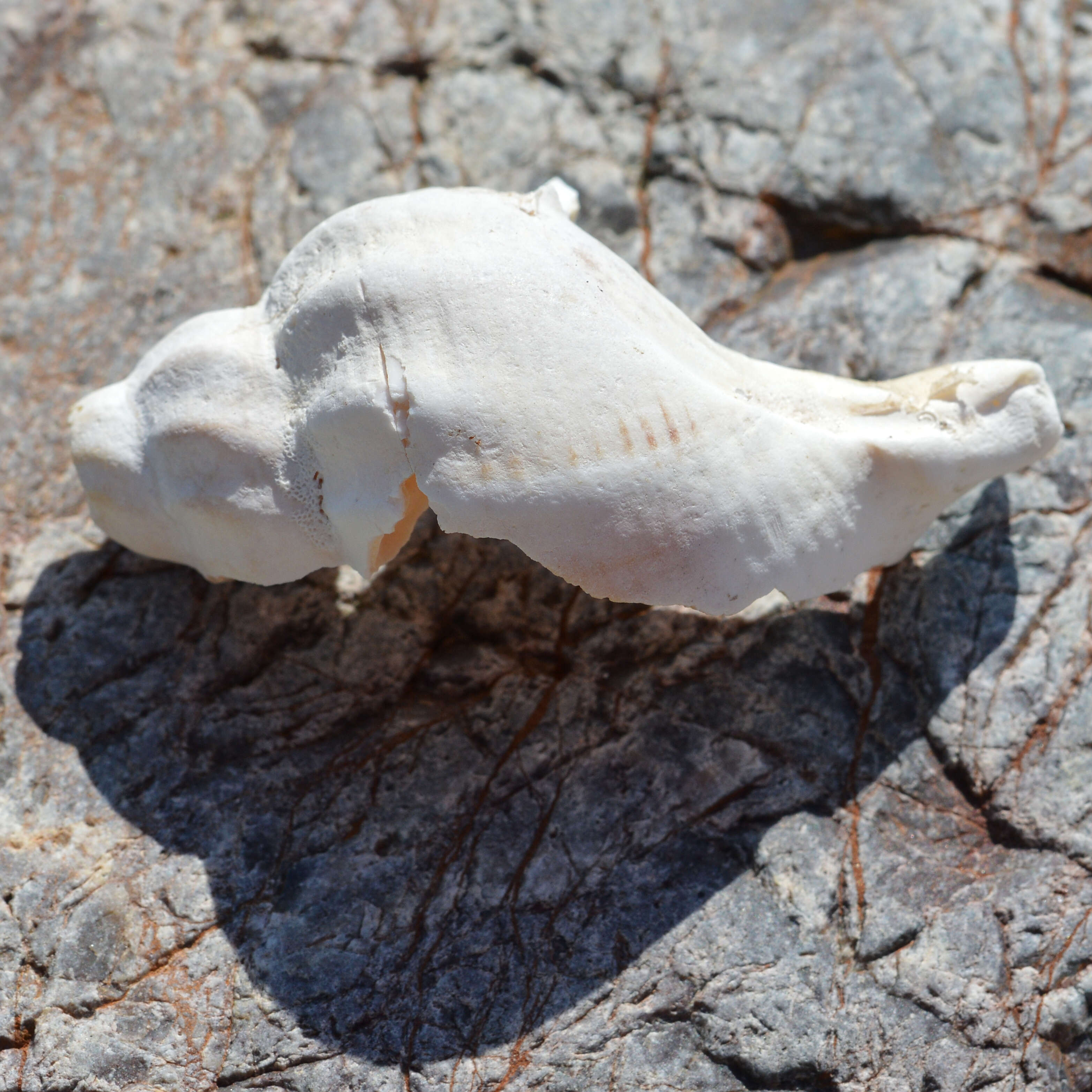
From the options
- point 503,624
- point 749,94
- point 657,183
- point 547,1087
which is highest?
point 749,94

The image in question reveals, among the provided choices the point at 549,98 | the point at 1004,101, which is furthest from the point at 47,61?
the point at 1004,101

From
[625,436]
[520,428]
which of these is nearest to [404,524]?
[520,428]

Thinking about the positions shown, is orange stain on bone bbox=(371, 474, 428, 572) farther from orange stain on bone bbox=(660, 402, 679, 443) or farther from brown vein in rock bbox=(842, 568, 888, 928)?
brown vein in rock bbox=(842, 568, 888, 928)

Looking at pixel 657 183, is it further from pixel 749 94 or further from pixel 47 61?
pixel 47 61

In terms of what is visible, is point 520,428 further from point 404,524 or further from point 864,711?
point 864,711

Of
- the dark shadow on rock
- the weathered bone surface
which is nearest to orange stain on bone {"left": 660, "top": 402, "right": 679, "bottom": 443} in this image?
the weathered bone surface

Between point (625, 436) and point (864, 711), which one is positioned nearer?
point (625, 436)

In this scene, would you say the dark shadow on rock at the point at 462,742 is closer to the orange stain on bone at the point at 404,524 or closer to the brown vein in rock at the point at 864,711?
the brown vein in rock at the point at 864,711
